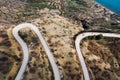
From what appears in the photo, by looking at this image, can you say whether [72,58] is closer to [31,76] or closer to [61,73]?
[61,73]

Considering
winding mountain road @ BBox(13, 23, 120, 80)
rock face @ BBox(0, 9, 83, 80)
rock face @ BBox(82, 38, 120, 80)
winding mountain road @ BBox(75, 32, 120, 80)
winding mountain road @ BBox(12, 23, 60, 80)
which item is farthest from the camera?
rock face @ BBox(82, 38, 120, 80)

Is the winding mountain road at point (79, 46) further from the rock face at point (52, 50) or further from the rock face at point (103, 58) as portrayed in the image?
the rock face at point (52, 50)

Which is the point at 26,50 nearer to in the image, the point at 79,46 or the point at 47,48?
the point at 47,48

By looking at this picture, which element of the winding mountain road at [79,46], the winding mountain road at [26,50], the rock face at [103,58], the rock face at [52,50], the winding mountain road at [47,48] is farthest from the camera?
the rock face at [103,58]

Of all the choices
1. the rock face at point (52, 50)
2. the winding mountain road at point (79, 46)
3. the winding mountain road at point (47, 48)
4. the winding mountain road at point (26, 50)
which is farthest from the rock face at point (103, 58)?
the winding mountain road at point (26, 50)

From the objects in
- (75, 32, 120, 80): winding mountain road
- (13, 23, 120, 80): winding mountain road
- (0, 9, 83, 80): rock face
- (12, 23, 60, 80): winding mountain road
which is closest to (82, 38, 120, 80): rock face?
(75, 32, 120, 80): winding mountain road

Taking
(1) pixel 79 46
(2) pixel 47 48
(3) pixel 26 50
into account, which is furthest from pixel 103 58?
(3) pixel 26 50

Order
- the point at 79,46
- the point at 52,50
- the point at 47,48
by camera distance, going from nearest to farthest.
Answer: the point at 52,50
the point at 47,48
the point at 79,46

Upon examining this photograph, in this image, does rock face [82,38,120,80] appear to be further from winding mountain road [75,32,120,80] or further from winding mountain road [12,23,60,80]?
winding mountain road [12,23,60,80]

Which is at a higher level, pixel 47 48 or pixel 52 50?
pixel 47 48

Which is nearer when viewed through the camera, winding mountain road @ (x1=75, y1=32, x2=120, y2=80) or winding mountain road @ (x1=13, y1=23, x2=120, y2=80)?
winding mountain road @ (x1=13, y1=23, x2=120, y2=80)
